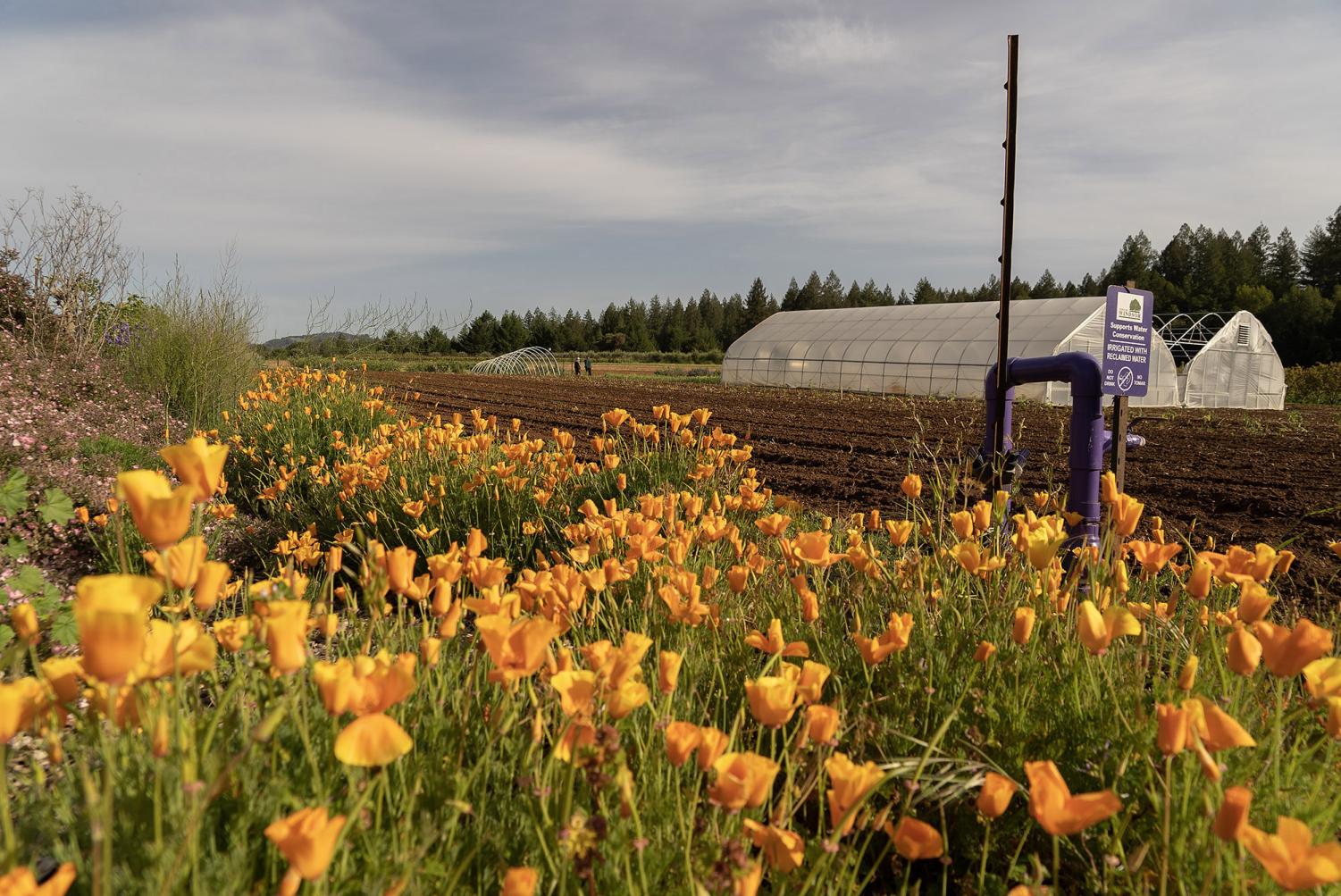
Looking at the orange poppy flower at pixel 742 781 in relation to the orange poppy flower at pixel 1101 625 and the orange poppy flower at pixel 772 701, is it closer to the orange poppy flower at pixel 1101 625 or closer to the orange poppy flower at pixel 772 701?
the orange poppy flower at pixel 772 701

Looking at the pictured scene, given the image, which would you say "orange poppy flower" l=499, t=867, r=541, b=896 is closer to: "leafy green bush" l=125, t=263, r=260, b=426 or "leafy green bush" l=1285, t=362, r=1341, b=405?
"leafy green bush" l=125, t=263, r=260, b=426

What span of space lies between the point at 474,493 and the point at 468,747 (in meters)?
2.87

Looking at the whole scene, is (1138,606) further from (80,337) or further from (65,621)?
(80,337)

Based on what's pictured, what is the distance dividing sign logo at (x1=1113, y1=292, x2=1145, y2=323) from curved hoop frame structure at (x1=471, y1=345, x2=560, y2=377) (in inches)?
1106

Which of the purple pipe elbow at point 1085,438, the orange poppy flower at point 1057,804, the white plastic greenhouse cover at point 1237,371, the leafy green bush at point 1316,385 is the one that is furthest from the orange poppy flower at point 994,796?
the leafy green bush at point 1316,385

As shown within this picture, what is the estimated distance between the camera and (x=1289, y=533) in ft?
17.9

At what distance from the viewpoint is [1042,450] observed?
9898mm

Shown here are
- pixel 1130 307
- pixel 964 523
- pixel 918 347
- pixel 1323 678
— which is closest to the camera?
pixel 1323 678

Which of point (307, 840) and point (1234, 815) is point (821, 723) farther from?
point (307, 840)

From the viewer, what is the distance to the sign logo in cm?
357

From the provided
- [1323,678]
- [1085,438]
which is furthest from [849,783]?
[1085,438]

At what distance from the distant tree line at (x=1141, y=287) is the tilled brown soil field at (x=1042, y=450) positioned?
5.27 m

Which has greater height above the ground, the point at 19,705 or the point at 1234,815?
the point at 19,705

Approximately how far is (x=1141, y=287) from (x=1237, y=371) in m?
41.4
